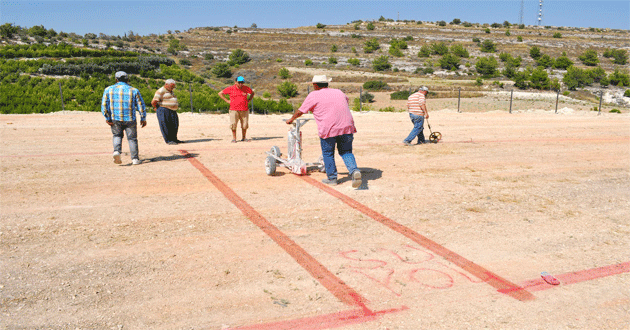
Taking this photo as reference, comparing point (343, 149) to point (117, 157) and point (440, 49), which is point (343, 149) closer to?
point (117, 157)

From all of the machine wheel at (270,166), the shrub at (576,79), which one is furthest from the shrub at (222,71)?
the machine wheel at (270,166)

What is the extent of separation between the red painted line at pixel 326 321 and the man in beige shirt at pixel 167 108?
9682mm

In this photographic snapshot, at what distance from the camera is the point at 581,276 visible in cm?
512

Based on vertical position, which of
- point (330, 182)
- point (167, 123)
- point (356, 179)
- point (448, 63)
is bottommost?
point (330, 182)

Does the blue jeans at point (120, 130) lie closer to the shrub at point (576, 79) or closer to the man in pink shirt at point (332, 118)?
the man in pink shirt at point (332, 118)

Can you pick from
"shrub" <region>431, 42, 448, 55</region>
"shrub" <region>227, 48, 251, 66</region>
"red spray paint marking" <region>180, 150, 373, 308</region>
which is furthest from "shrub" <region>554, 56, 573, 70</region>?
"red spray paint marking" <region>180, 150, 373, 308</region>

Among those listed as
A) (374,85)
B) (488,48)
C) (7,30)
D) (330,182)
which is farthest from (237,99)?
(488,48)

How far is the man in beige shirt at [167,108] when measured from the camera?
12.9m

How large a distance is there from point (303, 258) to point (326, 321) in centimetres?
134

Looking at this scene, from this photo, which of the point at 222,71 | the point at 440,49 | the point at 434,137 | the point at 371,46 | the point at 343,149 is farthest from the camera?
the point at 371,46

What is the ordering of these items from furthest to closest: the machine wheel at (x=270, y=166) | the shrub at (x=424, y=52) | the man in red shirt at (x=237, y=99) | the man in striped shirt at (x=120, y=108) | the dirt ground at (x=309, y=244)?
the shrub at (x=424, y=52), the man in red shirt at (x=237, y=99), the man in striped shirt at (x=120, y=108), the machine wheel at (x=270, y=166), the dirt ground at (x=309, y=244)

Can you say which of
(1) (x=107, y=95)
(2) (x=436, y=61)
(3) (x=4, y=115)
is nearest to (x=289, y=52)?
(2) (x=436, y=61)

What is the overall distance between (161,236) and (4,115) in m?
18.5

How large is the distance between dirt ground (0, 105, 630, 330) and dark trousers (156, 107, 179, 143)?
2.29m
